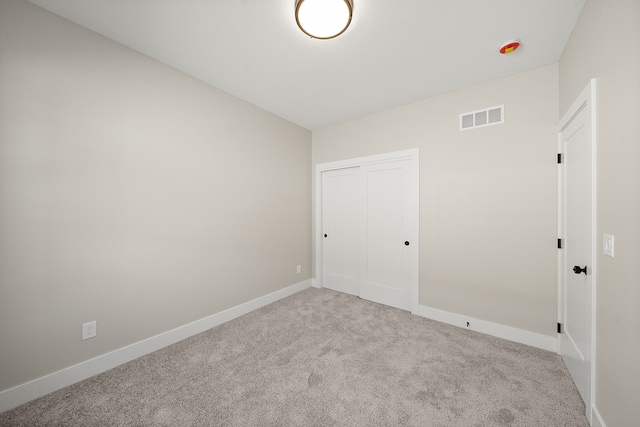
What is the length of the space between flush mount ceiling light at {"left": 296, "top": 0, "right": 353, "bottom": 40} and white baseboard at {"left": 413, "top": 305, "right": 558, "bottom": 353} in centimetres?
304

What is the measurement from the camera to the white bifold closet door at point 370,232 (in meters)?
3.06

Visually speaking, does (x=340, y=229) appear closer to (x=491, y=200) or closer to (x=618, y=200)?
(x=491, y=200)

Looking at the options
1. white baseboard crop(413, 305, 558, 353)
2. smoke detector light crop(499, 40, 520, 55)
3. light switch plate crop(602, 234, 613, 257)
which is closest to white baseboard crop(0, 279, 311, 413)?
white baseboard crop(413, 305, 558, 353)

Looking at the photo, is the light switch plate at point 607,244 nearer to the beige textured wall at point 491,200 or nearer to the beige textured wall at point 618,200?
the beige textured wall at point 618,200

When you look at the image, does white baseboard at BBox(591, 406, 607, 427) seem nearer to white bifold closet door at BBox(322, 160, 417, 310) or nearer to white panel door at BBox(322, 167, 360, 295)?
white bifold closet door at BBox(322, 160, 417, 310)

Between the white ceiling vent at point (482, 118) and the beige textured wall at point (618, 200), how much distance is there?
0.94 m

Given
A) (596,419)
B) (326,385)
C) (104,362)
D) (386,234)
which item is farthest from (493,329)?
(104,362)

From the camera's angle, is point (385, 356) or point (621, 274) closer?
point (621, 274)

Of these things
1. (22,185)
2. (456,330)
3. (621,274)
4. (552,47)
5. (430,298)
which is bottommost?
(456,330)

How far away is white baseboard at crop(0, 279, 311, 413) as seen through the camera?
1.51 m

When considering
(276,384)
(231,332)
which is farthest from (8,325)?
(276,384)

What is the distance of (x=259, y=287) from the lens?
10.3 feet

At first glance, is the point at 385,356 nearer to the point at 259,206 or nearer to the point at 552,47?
the point at 259,206

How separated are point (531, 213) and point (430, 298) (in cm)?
141
